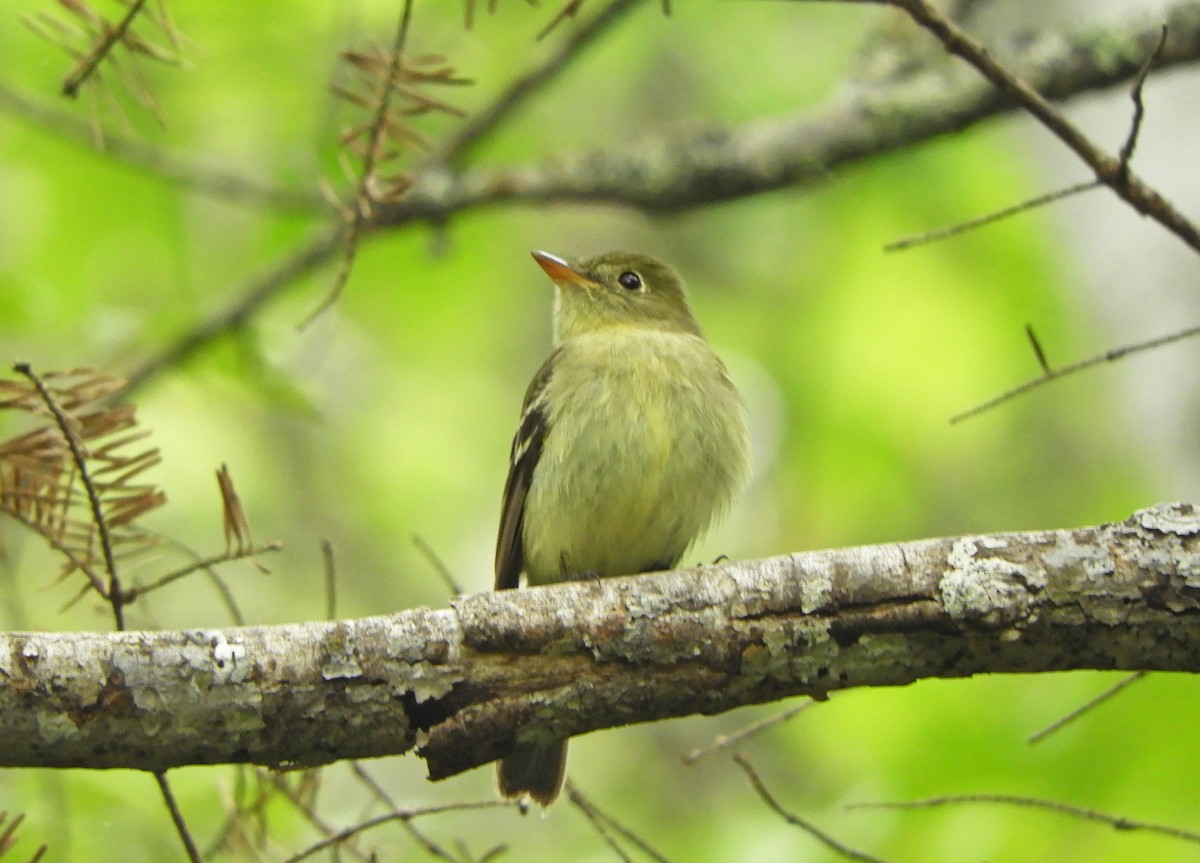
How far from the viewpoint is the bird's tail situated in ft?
16.0

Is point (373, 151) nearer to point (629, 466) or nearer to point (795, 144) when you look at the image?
point (629, 466)

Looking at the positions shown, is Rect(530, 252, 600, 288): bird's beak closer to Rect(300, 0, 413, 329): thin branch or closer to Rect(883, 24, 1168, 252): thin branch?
Rect(300, 0, 413, 329): thin branch

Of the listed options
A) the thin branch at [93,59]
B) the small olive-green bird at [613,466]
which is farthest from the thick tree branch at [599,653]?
the small olive-green bird at [613,466]

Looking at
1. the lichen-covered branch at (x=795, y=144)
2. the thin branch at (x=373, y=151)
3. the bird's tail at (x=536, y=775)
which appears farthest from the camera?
the lichen-covered branch at (x=795, y=144)

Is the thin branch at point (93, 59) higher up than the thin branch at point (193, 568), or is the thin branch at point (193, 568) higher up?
the thin branch at point (93, 59)

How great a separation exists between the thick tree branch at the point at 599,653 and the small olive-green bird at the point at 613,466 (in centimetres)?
148

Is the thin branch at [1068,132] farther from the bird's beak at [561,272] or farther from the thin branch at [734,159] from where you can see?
the bird's beak at [561,272]

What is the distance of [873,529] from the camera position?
9.09m

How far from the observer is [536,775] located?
4.90 metres

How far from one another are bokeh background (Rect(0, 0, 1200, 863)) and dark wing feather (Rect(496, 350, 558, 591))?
96cm

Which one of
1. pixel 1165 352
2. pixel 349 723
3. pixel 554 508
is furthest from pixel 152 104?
pixel 1165 352

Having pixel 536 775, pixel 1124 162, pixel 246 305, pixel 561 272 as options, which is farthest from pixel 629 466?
pixel 246 305

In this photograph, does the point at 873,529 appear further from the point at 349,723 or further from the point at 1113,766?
the point at 349,723

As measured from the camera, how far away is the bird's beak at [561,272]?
6.18m
